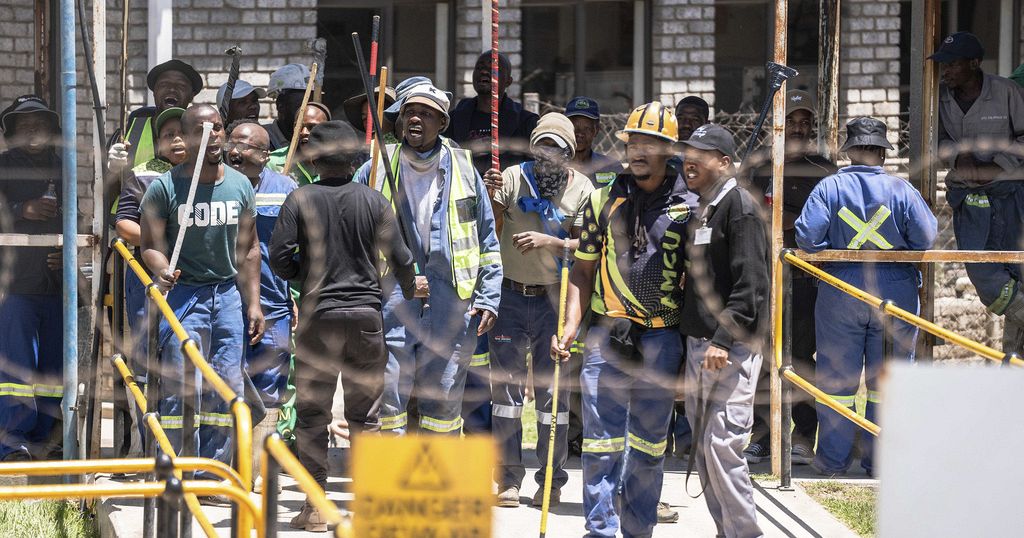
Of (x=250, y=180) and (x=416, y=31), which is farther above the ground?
(x=416, y=31)

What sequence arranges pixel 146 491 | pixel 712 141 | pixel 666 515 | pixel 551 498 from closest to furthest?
pixel 146 491 → pixel 712 141 → pixel 666 515 → pixel 551 498

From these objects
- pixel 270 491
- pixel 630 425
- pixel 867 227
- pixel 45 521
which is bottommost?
pixel 45 521

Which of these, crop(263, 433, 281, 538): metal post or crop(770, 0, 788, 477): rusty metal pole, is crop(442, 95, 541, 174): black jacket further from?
crop(263, 433, 281, 538): metal post

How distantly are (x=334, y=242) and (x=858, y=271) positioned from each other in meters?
2.96

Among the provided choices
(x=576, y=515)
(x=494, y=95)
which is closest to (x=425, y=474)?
(x=576, y=515)

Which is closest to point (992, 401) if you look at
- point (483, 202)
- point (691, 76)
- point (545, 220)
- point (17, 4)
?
point (483, 202)

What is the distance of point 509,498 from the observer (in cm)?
680

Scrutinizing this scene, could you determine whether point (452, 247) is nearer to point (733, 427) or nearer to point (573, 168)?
point (573, 168)

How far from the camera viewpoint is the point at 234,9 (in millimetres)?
11180

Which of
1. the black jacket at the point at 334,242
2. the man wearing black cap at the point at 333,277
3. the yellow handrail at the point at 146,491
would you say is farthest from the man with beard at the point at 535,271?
the yellow handrail at the point at 146,491

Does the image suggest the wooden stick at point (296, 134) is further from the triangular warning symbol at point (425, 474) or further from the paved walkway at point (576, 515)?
the triangular warning symbol at point (425, 474)

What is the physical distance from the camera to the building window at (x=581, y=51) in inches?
463

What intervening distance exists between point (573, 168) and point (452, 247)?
46.3 inches

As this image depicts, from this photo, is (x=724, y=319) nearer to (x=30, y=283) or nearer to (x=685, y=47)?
(x=30, y=283)
